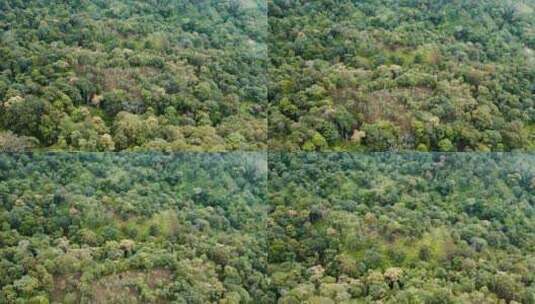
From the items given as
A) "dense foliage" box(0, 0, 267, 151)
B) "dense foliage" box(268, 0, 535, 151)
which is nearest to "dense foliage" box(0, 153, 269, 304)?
"dense foliage" box(0, 0, 267, 151)

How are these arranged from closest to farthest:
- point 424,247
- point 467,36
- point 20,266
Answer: point 20,266 < point 424,247 < point 467,36

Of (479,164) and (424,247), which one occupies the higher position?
(479,164)

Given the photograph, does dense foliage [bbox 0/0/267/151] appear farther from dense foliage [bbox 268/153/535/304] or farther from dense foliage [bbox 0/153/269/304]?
dense foliage [bbox 268/153/535/304]

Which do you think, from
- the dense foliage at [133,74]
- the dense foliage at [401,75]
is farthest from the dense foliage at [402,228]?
the dense foliage at [133,74]

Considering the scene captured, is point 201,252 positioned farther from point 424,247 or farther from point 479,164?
point 479,164

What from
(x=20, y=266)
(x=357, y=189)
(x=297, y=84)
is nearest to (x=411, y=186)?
(x=357, y=189)

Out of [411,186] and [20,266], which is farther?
[411,186]

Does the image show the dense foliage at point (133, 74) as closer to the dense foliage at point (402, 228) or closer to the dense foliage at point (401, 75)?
the dense foliage at point (401, 75)

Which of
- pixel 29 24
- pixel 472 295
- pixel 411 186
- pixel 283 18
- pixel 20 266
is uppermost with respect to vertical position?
pixel 283 18
